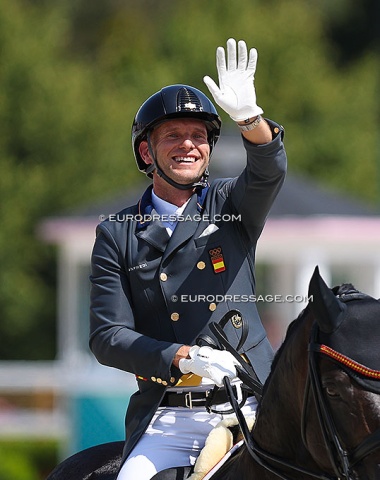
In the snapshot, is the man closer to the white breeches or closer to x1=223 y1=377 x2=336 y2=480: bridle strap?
the white breeches

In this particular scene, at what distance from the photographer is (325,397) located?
4094mm

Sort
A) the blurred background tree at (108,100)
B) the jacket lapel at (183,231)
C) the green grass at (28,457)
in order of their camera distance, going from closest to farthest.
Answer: the jacket lapel at (183,231)
the green grass at (28,457)
the blurred background tree at (108,100)

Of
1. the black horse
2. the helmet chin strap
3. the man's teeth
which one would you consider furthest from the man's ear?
the black horse

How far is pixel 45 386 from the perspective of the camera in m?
17.5

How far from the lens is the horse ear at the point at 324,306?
4035 millimetres

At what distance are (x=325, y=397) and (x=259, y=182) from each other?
127 centimetres

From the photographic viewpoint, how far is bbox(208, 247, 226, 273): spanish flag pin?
17.3 ft

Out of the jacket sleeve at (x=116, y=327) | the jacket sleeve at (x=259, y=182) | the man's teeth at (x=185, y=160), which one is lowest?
the jacket sleeve at (x=116, y=327)

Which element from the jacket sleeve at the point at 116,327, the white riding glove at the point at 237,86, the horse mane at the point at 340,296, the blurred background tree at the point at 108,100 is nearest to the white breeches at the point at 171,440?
the jacket sleeve at the point at 116,327

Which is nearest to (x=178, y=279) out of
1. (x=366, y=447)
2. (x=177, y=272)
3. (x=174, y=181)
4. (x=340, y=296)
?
(x=177, y=272)

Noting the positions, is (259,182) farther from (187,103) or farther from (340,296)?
(340,296)

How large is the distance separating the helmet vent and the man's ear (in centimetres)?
41

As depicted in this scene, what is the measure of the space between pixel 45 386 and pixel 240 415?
12971mm

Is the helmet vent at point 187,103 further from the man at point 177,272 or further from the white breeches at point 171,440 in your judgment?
the white breeches at point 171,440
